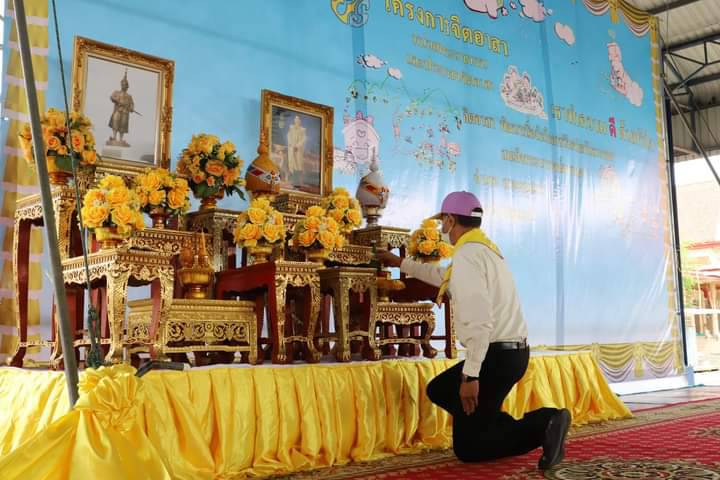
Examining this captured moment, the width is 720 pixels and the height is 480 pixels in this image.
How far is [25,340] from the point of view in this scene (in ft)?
10.2

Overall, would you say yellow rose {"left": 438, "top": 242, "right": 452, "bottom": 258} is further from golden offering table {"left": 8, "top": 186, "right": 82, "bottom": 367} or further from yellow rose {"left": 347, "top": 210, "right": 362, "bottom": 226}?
golden offering table {"left": 8, "top": 186, "right": 82, "bottom": 367}

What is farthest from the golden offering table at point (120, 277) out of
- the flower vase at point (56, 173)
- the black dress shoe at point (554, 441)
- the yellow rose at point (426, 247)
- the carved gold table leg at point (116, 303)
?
the black dress shoe at point (554, 441)

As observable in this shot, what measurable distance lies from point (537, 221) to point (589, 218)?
88 centimetres

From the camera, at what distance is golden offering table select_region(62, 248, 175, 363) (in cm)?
261

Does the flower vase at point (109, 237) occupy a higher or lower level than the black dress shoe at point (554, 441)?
higher

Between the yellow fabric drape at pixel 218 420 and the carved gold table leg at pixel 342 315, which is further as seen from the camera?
the carved gold table leg at pixel 342 315

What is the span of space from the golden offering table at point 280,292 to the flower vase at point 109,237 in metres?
0.66

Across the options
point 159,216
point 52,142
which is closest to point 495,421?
point 159,216

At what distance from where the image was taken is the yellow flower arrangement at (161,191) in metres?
2.95

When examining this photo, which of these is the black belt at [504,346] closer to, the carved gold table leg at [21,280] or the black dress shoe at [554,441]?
the black dress shoe at [554,441]

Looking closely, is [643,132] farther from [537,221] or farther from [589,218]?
[537,221]

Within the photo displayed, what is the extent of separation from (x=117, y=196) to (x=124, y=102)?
4.03 ft

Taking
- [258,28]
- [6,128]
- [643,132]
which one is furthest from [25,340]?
[643,132]

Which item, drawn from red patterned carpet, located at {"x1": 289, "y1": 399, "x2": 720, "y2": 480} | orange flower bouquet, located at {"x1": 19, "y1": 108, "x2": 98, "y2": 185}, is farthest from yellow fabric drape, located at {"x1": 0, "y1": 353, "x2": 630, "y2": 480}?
orange flower bouquet, located at {"x1": 19, "y1": 108, "x2": 98, "y2": 185}
